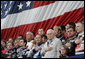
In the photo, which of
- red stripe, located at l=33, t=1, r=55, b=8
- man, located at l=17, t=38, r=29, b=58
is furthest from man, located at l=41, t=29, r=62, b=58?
red stripe, located at l=33, t=1, r=55, b=8

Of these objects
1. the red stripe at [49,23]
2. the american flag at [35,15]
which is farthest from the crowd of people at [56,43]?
the american flag at [35,15]

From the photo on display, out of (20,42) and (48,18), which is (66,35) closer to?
(20,42)

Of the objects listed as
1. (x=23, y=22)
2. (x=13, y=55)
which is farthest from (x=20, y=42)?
(x=23, y=22)

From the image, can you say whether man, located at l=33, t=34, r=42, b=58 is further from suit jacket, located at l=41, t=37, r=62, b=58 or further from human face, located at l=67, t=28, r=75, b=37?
human face, located at l=67, t=28, r=75, b=37

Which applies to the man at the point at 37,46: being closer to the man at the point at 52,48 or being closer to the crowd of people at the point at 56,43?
the crowd of people at the point at 56,43

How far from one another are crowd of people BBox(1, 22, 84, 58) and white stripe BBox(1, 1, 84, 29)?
48.7 inches

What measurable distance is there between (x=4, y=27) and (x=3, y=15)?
1.55ft

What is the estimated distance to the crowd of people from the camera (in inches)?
174

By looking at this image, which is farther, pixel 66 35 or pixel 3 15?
pixel 3 15

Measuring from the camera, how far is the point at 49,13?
7.15 m

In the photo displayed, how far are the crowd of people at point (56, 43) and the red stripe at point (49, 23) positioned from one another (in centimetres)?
98

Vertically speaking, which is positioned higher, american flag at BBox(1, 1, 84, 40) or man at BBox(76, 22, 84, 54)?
american flag at BBox(1, 1, 84, 40)

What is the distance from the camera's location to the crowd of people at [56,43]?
4.42 metres

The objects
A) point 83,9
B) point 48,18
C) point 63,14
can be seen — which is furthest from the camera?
point 48,18
